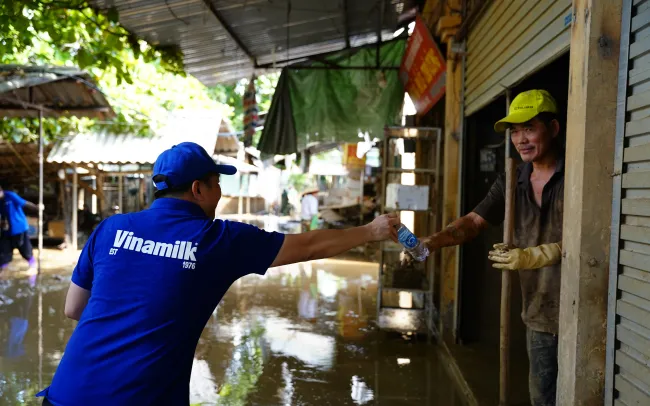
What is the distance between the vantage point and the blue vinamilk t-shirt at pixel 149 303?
207cm

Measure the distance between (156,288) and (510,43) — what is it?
3.58 m

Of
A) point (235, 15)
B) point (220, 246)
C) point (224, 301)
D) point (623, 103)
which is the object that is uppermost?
point (235, 15)

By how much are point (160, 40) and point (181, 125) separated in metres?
7.05

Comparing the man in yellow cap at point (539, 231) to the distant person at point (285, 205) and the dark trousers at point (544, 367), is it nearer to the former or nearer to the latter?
the dark trousers at point (544, 367)

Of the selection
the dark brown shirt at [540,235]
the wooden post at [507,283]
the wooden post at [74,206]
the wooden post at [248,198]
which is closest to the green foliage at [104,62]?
the wooden post at [74,206]

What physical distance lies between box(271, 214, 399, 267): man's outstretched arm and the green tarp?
6.62 metres

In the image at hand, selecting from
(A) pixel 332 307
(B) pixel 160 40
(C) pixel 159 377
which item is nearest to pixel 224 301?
(A) pixel 332 307

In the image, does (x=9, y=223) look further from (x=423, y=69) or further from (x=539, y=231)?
(x=539, y=231)

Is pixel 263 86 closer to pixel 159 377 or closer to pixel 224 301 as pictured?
pixel 224 301

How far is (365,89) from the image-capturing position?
9.35 m

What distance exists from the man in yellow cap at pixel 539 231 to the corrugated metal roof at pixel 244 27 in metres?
4.80

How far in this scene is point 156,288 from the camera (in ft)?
6.96

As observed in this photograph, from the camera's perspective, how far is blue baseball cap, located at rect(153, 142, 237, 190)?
234 centimetres

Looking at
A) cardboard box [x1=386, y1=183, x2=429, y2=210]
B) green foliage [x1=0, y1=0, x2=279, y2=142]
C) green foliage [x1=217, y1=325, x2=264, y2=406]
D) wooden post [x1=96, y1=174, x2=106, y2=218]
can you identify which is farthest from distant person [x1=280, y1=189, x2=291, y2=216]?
cardboard box [x1=386, y1=183, x2=429, y2=210]
